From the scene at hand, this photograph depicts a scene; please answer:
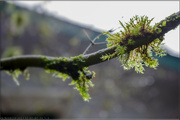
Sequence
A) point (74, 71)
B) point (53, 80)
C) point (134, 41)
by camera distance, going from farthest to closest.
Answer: point (53, 80) → point (74, 71) → point (134, 41)

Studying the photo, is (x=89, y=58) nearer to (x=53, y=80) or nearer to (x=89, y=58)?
(x=89, y=58)

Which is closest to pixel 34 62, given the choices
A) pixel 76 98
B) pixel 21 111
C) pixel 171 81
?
pixel 21 111

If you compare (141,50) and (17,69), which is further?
(17,69)

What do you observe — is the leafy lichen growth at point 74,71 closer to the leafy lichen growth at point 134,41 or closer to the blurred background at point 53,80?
the leafy lichen growth at point 134,41

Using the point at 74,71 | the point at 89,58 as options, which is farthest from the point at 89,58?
the point at 74,71

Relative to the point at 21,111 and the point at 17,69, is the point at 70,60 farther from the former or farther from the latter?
the point at 21,111

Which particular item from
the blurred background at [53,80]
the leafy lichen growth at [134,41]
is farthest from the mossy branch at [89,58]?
the blurred background at [53,80]

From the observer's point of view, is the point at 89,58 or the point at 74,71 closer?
the point at 89,58
